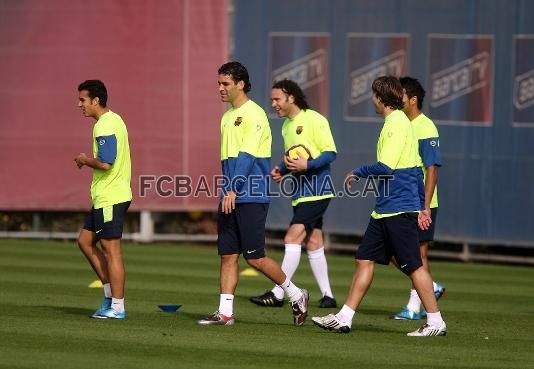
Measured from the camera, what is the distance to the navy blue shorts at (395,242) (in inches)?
424

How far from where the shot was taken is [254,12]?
1967 cm

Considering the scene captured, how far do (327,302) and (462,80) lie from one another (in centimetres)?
642

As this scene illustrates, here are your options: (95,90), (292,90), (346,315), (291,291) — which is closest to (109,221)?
(95,90)

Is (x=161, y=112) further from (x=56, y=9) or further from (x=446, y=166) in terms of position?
(x=446, y=166)

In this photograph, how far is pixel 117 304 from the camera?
452 inches

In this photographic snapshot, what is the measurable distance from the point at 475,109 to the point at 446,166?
0.90 m

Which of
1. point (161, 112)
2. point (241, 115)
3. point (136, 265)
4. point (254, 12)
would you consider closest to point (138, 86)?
point (161, 112)

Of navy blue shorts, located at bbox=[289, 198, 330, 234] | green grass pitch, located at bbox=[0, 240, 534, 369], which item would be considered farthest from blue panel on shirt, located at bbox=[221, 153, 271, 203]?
navy blue shorts, located at bbox=[289, 198, 330, 234]

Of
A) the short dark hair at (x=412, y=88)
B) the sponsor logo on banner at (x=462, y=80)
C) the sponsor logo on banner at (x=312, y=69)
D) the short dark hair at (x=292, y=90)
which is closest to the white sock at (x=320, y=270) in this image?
the short dark hair at (x=292, y=90)

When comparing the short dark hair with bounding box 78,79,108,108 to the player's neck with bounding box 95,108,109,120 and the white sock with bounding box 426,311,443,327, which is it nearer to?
the player's neck with bounding box 95,108,109,120

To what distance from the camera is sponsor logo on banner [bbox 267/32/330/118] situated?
19422mm

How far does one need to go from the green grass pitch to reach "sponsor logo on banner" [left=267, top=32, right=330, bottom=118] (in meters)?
3.12

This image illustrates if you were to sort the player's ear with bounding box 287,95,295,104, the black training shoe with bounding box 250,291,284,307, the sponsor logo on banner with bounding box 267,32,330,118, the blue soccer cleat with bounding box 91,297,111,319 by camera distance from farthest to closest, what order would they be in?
the sponsor logo on banner with bounding box 267,32,330,118
the player's ear with bounding box 287,95,295,104
the black training shoe with bounding box 250,291,284,307
the blue soccer cleat with bounding box 91,297,111,319

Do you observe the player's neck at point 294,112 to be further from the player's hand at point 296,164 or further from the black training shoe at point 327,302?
the black training shoe at point 327,302
